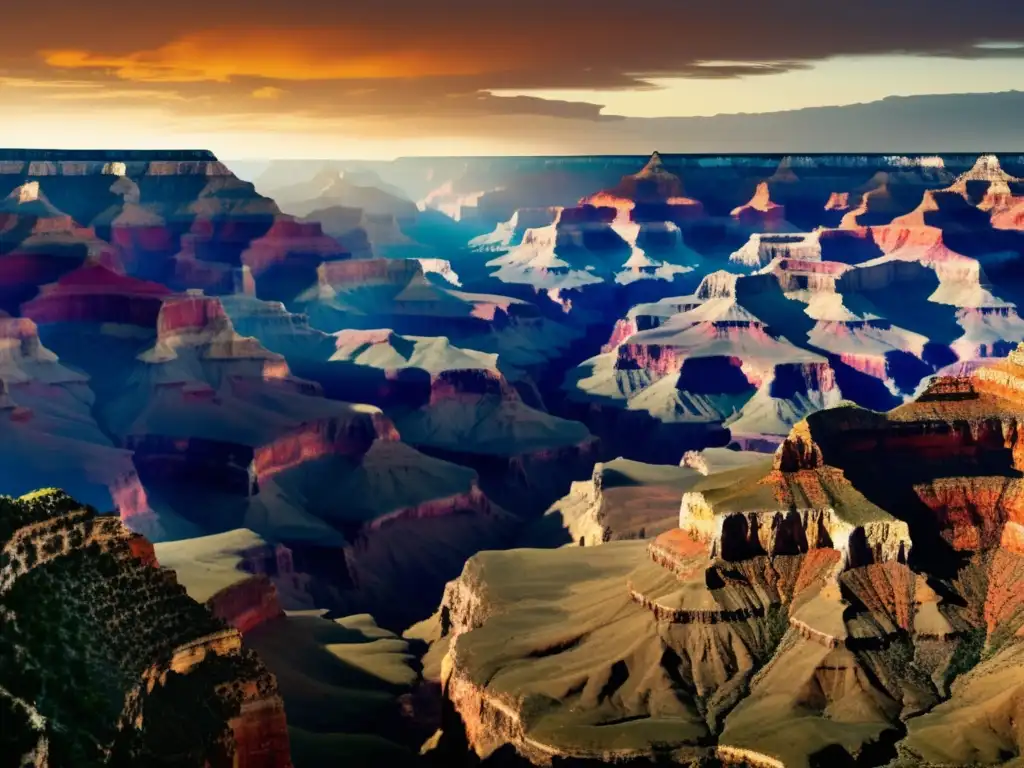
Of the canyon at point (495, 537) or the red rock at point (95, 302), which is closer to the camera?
the canyon at point (495, 537)

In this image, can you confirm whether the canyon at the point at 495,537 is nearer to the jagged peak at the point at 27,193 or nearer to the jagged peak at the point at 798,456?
the jagged peak at the point at 798,456

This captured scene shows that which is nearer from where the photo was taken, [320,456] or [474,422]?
[320,456]

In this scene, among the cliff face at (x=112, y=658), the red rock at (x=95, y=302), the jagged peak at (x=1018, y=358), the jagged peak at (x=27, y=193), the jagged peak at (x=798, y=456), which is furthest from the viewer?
the jagged peak at (x=27, y=193)

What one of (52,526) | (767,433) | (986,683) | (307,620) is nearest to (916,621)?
(986,683)

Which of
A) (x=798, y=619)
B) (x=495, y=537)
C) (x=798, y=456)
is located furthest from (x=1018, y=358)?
(x=495, y=537)

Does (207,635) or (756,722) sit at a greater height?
(207,635)

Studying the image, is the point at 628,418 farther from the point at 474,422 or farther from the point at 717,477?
the point at 717,477

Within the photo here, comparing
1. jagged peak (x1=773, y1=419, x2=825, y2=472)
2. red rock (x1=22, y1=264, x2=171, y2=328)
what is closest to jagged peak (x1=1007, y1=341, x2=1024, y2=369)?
jagged peak (x1=773, y1=419, x2=825, y2=472)

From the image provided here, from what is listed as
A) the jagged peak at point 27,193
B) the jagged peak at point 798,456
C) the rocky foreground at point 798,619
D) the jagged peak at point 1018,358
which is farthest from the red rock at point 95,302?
the jagged peak at point 1018,358
